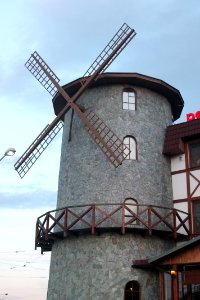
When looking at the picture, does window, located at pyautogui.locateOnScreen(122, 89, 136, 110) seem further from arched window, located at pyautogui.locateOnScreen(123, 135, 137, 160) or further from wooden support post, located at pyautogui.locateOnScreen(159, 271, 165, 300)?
wooden support post, located at pyautogui.locateOnScreen(159, 271, 165, 300)

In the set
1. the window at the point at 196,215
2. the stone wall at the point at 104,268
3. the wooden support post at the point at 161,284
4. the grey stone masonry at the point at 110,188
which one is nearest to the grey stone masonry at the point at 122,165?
the grey stone masonry at the point at 110,188

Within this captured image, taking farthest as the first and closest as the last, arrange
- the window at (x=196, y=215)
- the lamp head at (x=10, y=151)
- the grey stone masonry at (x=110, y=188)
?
the window at (x=196, y=215) < the grey stone masonry at (x=110, y=188) < the lamp head at (x=10, y=151)

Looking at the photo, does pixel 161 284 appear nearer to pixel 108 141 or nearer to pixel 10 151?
pixel 108 141

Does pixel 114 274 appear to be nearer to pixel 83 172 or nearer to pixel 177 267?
pixel 177 267

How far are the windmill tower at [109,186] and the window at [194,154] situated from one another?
1475 mm

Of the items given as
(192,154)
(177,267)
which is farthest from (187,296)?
(192,154)

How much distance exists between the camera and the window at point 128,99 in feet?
78.7

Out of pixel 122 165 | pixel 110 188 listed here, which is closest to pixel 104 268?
pixel 110 188

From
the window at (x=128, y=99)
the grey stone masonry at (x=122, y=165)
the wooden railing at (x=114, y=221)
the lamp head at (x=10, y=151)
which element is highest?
the window at (x=128, y=99)

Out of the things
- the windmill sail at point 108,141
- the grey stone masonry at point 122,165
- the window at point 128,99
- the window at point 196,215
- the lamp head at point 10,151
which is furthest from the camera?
the window at point 128,99

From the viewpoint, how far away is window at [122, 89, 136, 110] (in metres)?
24.0

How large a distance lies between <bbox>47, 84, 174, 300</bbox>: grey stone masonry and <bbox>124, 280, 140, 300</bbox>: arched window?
22 centimetres

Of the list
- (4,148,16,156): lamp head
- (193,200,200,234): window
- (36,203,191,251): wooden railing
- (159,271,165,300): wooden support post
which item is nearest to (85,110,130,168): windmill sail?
(36,203,191,251): wooden railing

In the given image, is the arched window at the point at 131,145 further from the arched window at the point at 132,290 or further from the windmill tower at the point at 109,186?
the arched window at the point at 132,290
